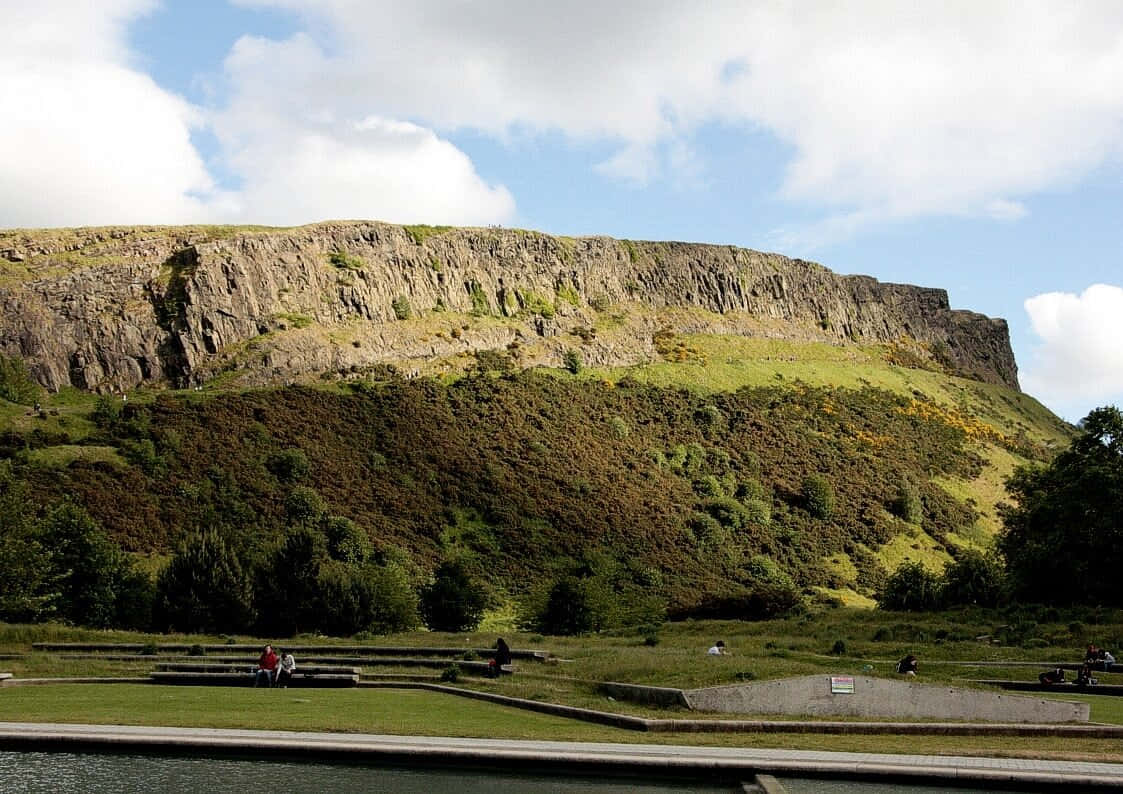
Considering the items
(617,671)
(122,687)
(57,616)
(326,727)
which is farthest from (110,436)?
(326,727)

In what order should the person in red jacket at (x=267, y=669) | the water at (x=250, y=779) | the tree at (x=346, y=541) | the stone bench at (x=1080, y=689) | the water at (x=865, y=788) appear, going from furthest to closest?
the tree at (x=346, y=541) → the person in red jacket at (x=267, y=669) → the stone bench at (x=1080, y=689) → the water at (x=250, y=779) → the water at (x=865, y=788)

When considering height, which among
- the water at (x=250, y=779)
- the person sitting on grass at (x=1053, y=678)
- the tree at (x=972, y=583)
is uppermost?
the tree at (x=972, y=583)

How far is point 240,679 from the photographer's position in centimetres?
2711

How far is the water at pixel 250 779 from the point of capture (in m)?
14.4

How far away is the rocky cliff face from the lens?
87.6 meters

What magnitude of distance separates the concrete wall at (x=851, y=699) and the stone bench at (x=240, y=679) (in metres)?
9.70

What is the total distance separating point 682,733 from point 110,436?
2507 inches

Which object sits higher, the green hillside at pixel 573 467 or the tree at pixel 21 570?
the green hillside at pixel 573 467

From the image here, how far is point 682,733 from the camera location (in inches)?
753

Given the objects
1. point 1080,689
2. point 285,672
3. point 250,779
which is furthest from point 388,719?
point 1080,689

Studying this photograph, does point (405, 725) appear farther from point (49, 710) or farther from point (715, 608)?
point (715, 608)

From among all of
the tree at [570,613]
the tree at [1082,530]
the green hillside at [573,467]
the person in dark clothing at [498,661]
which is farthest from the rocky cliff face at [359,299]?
the person in dark clothing at [498,661]

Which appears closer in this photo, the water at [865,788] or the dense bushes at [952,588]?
the water at [865,788]

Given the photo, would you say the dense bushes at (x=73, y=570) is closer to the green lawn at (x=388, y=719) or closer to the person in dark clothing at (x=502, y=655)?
the green lawn at (x=388, y=719)
